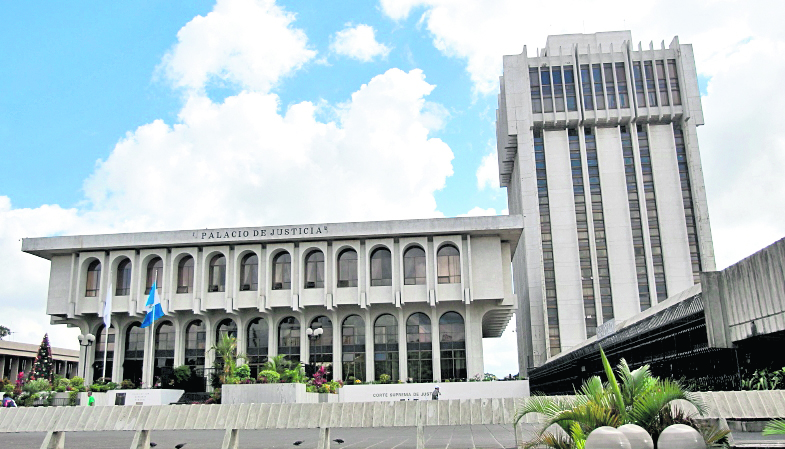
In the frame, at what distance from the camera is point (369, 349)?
46312 mm

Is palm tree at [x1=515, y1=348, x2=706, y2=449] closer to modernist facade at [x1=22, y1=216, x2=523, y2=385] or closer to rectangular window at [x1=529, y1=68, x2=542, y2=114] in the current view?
modernist facade at [x1=22, y1=216, x2=523, y2=385]

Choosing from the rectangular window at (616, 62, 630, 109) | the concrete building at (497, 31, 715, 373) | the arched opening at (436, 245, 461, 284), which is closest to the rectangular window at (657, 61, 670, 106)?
the concrete building at (497, 31, 715, 373)

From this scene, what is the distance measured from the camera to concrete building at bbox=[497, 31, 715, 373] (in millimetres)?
60344

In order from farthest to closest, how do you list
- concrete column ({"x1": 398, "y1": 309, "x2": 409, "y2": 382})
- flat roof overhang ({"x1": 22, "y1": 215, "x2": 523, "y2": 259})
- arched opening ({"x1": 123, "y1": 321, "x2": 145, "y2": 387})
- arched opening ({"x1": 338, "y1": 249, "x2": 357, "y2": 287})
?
arched opening ({"x1": 123, "y1": 321, "x2": 145, "y2": 387}) → arched opening ({"x1": 338, "y1": 249, "x2": 357, "y2": 287}) → concrete column ({"x1": 398, "y1": 309, "x2": 409, "y2": 382}) → flat roof overhang ({"x1": 22, "y1": 215, "x2": 523, "y2": 259})

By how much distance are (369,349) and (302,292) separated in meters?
5.87

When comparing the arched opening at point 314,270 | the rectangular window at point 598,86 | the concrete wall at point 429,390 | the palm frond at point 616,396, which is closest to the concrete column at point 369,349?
the arched opening at point 314,270

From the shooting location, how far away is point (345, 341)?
1854 inches

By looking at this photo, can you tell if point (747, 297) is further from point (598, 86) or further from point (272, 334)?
point (598, 86)

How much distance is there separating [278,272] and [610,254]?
30.1 metres

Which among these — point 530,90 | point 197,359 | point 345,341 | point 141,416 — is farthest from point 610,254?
point 141,416

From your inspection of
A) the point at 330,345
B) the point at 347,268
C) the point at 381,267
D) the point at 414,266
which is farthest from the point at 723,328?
the point at 330,345

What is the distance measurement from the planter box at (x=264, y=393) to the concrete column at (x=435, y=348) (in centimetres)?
1556

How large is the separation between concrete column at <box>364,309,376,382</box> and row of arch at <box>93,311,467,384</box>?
0.19m

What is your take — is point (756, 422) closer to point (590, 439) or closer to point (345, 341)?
point (590, 439)
